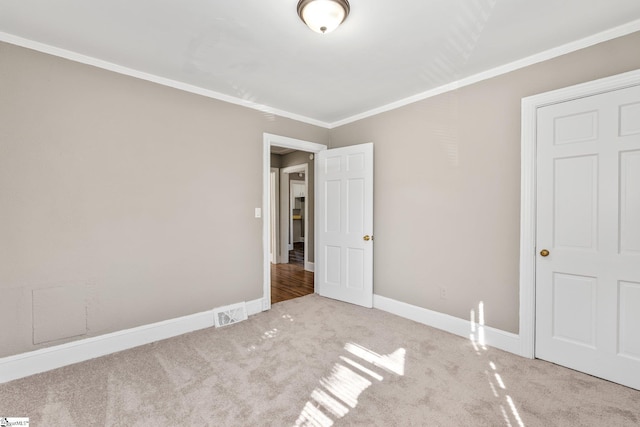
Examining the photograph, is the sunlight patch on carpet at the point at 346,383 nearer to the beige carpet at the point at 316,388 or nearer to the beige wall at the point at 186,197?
the beige carpet at the point at 316,388

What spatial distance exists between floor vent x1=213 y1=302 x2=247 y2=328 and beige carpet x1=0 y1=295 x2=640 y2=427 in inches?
12.9

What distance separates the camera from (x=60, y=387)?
209 centimetres

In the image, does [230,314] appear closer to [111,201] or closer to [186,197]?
[186,197]

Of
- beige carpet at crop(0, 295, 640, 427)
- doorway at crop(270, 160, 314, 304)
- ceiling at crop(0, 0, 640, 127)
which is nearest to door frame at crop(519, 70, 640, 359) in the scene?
beige carpet at crop(0, 295, 640, 427)

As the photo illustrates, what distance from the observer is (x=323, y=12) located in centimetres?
179

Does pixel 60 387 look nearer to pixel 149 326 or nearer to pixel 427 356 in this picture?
pixel 149 326

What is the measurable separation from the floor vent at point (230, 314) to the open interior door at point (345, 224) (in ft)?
4.28

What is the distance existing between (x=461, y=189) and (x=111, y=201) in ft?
11.0

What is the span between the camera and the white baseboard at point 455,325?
2629 millimetres

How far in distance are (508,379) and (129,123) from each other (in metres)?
3.85

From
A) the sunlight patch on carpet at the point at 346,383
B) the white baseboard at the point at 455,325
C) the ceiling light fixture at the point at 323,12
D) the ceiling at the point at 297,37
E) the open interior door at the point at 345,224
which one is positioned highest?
the ceiling at the point at 297,37

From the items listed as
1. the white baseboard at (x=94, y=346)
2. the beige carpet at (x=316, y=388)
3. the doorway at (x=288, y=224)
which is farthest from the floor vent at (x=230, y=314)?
the doorway at (x=288, y=224)

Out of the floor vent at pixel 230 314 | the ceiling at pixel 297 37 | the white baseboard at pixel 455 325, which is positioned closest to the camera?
the ceiling at pixel 297 37

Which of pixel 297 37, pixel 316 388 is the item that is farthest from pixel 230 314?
pixel 297 37
